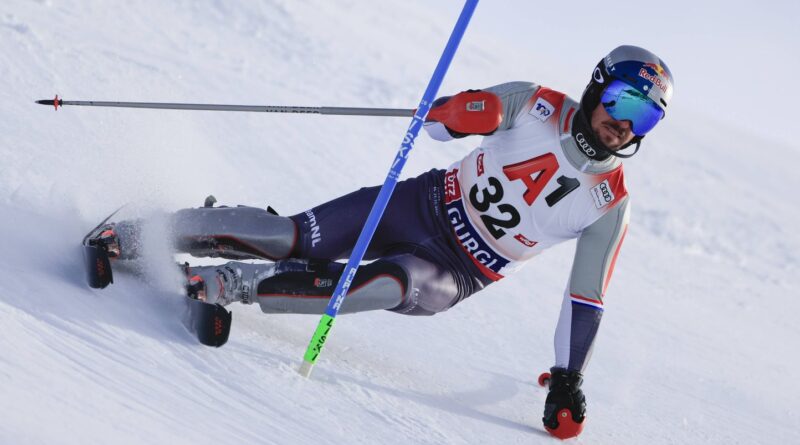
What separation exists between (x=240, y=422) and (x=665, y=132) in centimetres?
1357

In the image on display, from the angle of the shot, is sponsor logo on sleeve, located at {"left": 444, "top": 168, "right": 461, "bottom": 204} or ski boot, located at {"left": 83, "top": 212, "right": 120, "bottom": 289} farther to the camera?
sponsor logo on sleeve, located at {"left": 444, "top": 168, "right": 461, "bottom": 204}

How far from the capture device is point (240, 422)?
98.6 inches

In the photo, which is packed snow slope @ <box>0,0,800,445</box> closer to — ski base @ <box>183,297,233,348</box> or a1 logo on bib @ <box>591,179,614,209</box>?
ski base @ <box>183,297,233,348</box>

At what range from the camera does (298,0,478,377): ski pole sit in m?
3.15

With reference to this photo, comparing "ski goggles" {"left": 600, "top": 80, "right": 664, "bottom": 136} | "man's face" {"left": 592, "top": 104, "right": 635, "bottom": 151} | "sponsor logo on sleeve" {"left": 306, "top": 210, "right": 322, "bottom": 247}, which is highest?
"ski goggles" {"left": 600, "top": 80, "right": 664, "bottom": 136}

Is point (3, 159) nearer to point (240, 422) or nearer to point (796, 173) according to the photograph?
point (240, 422)

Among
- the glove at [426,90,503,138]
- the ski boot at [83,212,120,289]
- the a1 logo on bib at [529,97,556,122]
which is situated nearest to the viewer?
the ski boot at [83,212,120,289]

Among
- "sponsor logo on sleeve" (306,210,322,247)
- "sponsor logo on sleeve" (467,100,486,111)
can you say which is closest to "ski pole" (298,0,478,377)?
"sponsor logo on sleeve" (467,100,486,111)

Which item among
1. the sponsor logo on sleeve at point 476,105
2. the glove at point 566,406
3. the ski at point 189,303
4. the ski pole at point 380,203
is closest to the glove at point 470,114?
the sponsor logo on sleeve at point 476,105

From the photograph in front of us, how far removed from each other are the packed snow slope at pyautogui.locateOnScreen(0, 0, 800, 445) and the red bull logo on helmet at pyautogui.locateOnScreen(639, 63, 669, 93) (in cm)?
148

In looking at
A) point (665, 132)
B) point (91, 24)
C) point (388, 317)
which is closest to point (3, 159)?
point (388, 317)

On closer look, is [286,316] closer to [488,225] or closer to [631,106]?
[488,225]

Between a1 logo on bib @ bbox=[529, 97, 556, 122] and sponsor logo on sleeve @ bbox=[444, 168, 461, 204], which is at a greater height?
a1 logo on bib @ bbox=[529, 97, 556, 122]

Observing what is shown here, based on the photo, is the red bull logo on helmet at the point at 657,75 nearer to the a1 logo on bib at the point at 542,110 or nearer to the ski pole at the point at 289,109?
the a1 logo on bib at the point at 542,110
